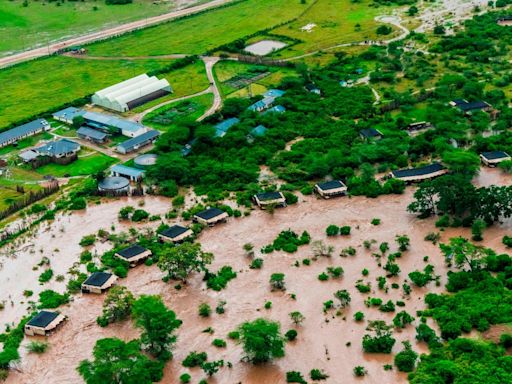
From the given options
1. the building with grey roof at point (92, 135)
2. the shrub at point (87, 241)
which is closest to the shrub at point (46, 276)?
the shrub at point (87, 241)

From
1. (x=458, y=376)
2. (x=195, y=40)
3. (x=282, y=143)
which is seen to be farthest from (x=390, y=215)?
(x=195, y=40)

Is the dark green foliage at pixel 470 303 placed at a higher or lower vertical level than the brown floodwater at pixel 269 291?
lower

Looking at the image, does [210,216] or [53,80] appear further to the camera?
[53,80]

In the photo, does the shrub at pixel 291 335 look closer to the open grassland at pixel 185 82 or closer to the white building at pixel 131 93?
the open grassland at pixel 185 82

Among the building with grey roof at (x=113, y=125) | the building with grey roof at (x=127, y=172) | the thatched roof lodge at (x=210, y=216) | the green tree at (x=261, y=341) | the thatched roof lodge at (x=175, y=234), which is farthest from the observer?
the building with grey roof at (x=113, y=125)

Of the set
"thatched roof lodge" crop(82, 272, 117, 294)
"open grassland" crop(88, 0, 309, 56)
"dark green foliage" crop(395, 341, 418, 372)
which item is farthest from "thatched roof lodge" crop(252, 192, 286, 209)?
"open grassland" crop(88, 0, 309, 56)

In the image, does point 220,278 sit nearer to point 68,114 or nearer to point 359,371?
point 359,371

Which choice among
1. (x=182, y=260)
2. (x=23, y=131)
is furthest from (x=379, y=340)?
(x=23, y=131)
